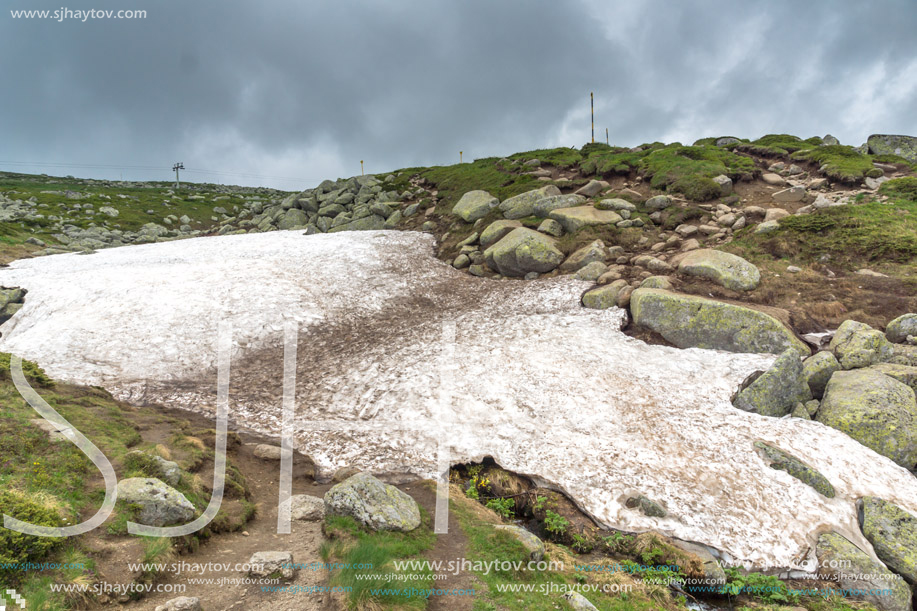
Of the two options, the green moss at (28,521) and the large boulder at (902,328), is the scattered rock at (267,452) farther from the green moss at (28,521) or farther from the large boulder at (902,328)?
the large boulder at (902,328)

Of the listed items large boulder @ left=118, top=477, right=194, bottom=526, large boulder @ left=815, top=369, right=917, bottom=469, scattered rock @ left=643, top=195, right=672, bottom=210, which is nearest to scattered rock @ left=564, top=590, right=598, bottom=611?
large boulder @ left=118, top=477, right=194, bottom=526

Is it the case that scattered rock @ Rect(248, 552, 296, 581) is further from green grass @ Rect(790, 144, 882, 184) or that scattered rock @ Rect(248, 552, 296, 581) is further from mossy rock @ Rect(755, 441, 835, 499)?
green grass @ Rect(790, 144, 882, 184)

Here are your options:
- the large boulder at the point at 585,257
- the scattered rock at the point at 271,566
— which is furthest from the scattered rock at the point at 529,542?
the large boulder at the point at 585,257

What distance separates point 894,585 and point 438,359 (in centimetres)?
1407

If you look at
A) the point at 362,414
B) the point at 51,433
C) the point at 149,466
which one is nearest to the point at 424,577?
the point at 149,466

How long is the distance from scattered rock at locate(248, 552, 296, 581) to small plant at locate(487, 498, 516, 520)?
5542mm

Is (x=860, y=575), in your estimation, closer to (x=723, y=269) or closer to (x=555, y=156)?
(x=723, y=269)

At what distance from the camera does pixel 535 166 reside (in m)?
43.4

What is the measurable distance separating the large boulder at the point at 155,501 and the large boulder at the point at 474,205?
1187 inches

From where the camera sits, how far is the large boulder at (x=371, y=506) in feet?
28.0

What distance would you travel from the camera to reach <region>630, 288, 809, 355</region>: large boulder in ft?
51.9

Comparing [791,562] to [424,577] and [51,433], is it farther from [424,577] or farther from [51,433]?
[51,433]

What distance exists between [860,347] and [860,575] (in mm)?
8835

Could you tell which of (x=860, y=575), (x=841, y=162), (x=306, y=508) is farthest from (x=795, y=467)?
(x=841, y=162)
